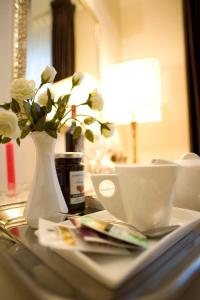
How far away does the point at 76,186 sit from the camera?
577 millimetres

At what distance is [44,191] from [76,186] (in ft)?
0.34

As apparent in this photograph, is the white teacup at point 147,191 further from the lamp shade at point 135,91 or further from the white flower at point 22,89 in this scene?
the lamp shade at point 135,91

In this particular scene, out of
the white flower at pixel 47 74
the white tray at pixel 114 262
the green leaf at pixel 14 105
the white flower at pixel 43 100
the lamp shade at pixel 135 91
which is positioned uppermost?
the lamp shade at pixel 135 91

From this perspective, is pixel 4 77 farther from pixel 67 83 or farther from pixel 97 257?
pixel 97 257

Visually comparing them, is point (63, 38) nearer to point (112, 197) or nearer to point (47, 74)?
point (47, 74)

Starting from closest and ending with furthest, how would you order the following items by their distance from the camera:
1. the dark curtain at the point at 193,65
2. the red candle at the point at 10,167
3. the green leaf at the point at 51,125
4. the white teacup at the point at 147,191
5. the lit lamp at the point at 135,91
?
the white teacup at the point at 147,191
the green leaf at the point at 51,125
the red candle at the point at 10,167
the lit lamp at the point at 135,91
the dark curtain at the point at 193,65

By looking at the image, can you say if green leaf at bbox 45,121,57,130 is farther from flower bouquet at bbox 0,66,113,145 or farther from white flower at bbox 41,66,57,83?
white flower at bbox 41,66,57,83

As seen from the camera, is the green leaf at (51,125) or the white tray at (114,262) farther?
the green leaf at (51,125)

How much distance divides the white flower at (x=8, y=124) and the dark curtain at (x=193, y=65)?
49.0 inches

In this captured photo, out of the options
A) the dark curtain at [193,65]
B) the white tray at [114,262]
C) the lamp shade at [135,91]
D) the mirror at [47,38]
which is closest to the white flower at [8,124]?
the white tray at [114,262]

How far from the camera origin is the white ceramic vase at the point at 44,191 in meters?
0.48

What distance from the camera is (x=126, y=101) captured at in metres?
1.26

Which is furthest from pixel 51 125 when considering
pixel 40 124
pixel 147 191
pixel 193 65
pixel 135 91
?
pixel 193 65

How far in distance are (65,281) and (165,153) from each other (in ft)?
4.56
